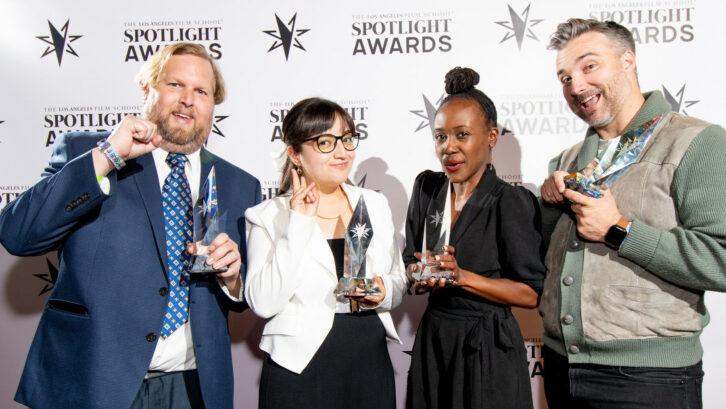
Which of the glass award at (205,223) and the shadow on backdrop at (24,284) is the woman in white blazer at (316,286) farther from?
the shadow on backdrop at (24,284)

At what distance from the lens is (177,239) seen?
6.55ft

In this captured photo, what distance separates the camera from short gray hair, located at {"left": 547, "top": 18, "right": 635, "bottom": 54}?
2084mm

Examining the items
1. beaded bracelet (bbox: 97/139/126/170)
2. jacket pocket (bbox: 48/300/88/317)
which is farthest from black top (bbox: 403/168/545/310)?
jacket pocket (bbox: 48/300/88/317)

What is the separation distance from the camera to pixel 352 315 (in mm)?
2012

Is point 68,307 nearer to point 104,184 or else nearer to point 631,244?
point 104,184

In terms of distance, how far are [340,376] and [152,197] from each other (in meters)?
1.01

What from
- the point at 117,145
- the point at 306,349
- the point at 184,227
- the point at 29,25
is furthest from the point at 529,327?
the point at 29,25

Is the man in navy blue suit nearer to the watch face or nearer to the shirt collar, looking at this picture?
the shirt collar

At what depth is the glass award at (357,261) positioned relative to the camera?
1.84 metres

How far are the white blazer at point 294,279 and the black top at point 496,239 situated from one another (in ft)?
0.94

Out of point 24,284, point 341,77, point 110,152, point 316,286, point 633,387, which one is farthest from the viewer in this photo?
point 24,284

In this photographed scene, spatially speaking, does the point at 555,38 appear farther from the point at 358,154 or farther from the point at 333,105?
the point at 358,154

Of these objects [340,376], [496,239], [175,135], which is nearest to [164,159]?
[175,135]

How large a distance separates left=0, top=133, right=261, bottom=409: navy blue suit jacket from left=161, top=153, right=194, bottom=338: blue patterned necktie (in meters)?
0.04
